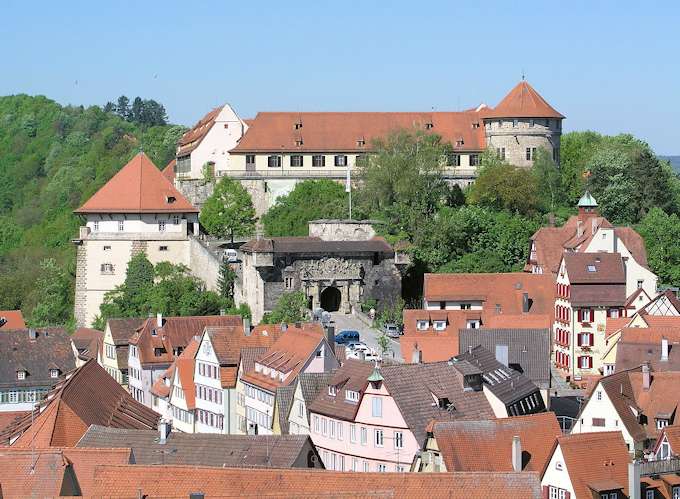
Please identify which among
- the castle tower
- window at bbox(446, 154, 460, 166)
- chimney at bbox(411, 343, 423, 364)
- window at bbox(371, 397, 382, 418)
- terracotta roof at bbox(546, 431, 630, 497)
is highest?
the castle tower

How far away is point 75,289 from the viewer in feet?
270

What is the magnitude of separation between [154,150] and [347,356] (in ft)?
253

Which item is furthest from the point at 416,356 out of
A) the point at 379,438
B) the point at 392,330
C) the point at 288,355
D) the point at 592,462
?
the point at 592,462

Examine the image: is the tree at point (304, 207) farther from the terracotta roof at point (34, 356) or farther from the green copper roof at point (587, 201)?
the terracotta roof at point (34, 356)

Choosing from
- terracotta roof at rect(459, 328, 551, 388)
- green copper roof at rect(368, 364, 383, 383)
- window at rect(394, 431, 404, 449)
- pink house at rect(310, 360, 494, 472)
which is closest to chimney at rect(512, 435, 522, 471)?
pink house at rect(310, 360, 494, 472)

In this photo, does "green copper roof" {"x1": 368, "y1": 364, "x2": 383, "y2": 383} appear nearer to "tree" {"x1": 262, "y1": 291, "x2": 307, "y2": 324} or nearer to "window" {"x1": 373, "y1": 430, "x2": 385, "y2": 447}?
"window" {"x1": 373, "y1": 430, "x2": 385, "y2": 447}

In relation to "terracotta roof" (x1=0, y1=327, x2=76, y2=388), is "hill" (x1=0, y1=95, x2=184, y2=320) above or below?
above

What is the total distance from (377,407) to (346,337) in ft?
58.7

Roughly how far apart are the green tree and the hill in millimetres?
28643

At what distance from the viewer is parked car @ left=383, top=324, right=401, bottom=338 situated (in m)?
69.5

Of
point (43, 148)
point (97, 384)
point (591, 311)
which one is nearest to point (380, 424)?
point (97, 384)

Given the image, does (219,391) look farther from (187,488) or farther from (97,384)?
(187,488)

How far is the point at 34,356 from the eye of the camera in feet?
230

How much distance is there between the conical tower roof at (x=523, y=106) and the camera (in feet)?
292
